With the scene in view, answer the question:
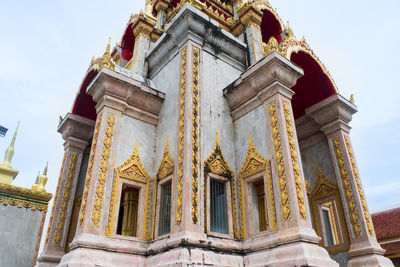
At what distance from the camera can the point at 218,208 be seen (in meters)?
8.26

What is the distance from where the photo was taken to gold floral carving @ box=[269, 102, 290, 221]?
7.28 m

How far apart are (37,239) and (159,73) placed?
29.3 feet

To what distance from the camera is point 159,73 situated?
37.7ft

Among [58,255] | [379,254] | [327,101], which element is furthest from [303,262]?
[58,255]

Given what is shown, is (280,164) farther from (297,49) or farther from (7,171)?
(7,171)

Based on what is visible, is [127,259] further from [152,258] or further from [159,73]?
[159,73]

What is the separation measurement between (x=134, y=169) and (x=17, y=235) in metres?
7.31

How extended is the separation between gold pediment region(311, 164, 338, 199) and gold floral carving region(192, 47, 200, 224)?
20.9ft

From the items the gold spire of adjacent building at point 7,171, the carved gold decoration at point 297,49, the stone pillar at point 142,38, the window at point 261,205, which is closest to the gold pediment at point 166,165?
the window at point 261,205

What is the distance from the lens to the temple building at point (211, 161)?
7.31 m

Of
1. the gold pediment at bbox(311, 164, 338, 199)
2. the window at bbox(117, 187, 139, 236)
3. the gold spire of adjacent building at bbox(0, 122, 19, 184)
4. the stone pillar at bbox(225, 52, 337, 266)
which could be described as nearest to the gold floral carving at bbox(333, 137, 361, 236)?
the gold pediment at bbox(311, 164, 338, 199)

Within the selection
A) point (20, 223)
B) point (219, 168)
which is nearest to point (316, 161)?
point (219, 168)

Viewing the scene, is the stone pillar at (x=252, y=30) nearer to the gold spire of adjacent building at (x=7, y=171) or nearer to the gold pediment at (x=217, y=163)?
the gold pediment at (x=217, y=163)

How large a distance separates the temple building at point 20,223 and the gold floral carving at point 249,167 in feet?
31.7
